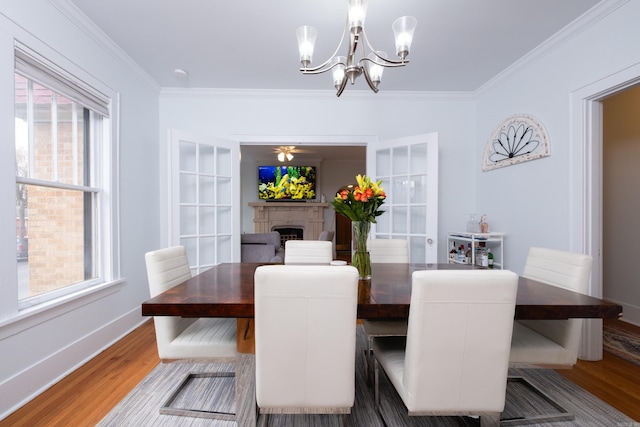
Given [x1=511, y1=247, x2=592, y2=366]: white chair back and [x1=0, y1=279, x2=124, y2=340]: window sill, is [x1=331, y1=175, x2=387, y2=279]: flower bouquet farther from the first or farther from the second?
[x1=0, y1=279, x2=124, y2=340]: window sill

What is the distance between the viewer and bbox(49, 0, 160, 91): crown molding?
2.00 meters

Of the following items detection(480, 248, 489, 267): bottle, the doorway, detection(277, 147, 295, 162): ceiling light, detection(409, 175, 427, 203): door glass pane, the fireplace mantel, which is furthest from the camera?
the fireplace mantel

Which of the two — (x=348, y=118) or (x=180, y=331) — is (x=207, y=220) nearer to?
(x=180, y=331)

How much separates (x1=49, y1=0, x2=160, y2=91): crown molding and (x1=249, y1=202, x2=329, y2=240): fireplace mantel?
436 cm

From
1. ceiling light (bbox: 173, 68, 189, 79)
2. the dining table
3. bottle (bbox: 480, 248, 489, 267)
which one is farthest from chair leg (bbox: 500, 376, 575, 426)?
ceiling light (bbox: 173, 68, 189, 79)

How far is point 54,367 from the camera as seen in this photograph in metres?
1.91

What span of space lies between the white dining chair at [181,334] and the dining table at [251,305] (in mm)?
156

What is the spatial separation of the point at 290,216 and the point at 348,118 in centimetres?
407

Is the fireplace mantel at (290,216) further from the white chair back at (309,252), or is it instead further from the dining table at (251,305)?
the dining table at (251,305)

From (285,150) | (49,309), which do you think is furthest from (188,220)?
(285,150)

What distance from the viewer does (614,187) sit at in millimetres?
3129

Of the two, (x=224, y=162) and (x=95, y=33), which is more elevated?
(x=95, y=33)

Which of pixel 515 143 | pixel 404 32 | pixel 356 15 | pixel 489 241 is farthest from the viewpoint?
pixel 489 241

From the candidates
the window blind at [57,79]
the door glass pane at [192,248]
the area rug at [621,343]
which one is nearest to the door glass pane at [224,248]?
the door glass pane at [192,248]
